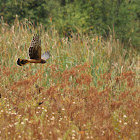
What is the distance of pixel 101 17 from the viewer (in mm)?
15320

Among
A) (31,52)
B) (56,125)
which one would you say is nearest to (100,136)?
(56,125)

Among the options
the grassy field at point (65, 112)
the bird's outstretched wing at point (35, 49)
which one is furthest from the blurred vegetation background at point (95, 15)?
the bird's outstretched wing at point (35, 49)

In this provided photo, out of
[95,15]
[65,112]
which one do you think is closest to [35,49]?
[65,112]

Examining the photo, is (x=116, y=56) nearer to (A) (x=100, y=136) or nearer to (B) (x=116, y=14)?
(A) (x=100, y=136)

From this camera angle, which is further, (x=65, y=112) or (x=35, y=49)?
(x=65, y=112)

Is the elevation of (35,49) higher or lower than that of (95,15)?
lower

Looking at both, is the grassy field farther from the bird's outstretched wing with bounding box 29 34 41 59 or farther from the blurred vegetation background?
the blurred vegetation background

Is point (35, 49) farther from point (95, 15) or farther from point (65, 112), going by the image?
point (95, 15)

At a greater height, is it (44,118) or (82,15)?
(82,15)

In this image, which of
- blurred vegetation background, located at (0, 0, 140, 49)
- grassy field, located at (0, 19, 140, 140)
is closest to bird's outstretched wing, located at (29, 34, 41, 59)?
grassy field, located at (0, 19, 140, 140)

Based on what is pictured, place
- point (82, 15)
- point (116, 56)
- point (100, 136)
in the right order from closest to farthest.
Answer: point (100, 136) < point (116, 56) < point (82, 15)

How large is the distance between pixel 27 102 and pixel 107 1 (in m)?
10.8

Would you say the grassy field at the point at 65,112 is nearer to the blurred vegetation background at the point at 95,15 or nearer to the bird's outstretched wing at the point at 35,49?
the bird's outstretched wing at the point at 35,49

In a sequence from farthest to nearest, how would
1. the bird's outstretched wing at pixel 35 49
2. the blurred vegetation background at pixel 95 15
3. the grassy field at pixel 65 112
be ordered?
the blurred vegetation background at pixel 95 15 → the bird's outstretched wing at pixel 35 49 → the grassy field at pixel 65 112
